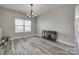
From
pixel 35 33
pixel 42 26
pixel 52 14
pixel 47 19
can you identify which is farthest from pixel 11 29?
pixel 52 14

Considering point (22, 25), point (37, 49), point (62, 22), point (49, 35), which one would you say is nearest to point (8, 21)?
point (22, 25)

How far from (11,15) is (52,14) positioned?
3.24m

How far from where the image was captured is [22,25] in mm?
5992

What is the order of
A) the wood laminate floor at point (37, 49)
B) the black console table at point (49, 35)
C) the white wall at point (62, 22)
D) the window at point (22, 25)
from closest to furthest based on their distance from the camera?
the wood laminate floor at point (37, 49), the white wall at point (62, 22), the black console table at point (49, 35), the window at point (22, 25)

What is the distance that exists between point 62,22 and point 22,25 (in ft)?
11.8

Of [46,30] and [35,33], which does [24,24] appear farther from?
[46,30]

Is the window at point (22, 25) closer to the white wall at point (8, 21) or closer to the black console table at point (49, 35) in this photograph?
the white wall at point (8, 21)

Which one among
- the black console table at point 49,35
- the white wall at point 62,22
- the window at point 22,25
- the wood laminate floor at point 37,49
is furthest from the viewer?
the window at point 22,25

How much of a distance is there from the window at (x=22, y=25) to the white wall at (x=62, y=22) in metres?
1.34

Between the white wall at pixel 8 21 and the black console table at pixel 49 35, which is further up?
the white wall at pixel 8 21

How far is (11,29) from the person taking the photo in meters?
5.15

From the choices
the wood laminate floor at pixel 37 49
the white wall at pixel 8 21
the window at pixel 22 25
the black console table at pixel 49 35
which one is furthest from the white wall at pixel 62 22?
the white wall at pixel 8 21

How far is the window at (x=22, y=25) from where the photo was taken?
5.72m

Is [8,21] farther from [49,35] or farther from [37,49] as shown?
[49,35]
